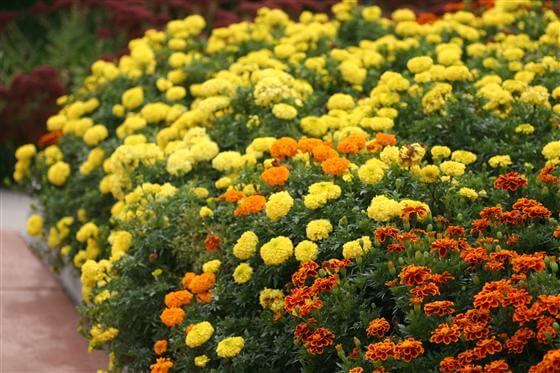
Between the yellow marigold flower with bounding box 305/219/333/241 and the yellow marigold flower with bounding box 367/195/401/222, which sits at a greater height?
the yellow marigold flower with bounding box 367/195/401/222

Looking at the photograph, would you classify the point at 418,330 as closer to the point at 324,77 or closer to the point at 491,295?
the point at 491,295

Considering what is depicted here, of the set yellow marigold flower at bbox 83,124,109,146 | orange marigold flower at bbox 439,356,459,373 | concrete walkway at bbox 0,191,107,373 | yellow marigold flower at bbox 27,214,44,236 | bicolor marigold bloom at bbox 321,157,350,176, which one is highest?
bicolor marigold bloom at bbox 321,157,350,176

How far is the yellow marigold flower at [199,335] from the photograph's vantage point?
4.21 m

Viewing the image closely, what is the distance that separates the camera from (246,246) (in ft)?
14.2

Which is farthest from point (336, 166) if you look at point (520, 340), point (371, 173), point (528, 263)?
point (520, 340)

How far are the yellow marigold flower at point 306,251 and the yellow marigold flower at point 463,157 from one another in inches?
40.5

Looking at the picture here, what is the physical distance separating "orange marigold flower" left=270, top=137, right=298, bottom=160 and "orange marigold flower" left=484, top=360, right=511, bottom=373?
204cm

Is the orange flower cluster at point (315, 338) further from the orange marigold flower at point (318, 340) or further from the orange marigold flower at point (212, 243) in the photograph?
the orange marigold flower at point (212, 243)

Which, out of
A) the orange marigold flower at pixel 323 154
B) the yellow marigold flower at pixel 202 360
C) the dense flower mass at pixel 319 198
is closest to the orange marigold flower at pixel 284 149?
the dense flower mass at pixel 319 198

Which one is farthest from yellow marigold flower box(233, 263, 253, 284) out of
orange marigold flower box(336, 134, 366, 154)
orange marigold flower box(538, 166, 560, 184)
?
orange marigold flower box(538, 166, 560, 184)

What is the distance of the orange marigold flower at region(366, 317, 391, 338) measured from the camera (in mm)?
3508

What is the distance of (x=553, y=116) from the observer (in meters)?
5.29

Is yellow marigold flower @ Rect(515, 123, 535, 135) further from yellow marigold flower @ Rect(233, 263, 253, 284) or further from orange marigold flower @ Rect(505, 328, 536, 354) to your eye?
orange marigold flower @ Rect(505, 328, 536, 354)

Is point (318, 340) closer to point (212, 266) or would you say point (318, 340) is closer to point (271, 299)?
point (271, 299)
